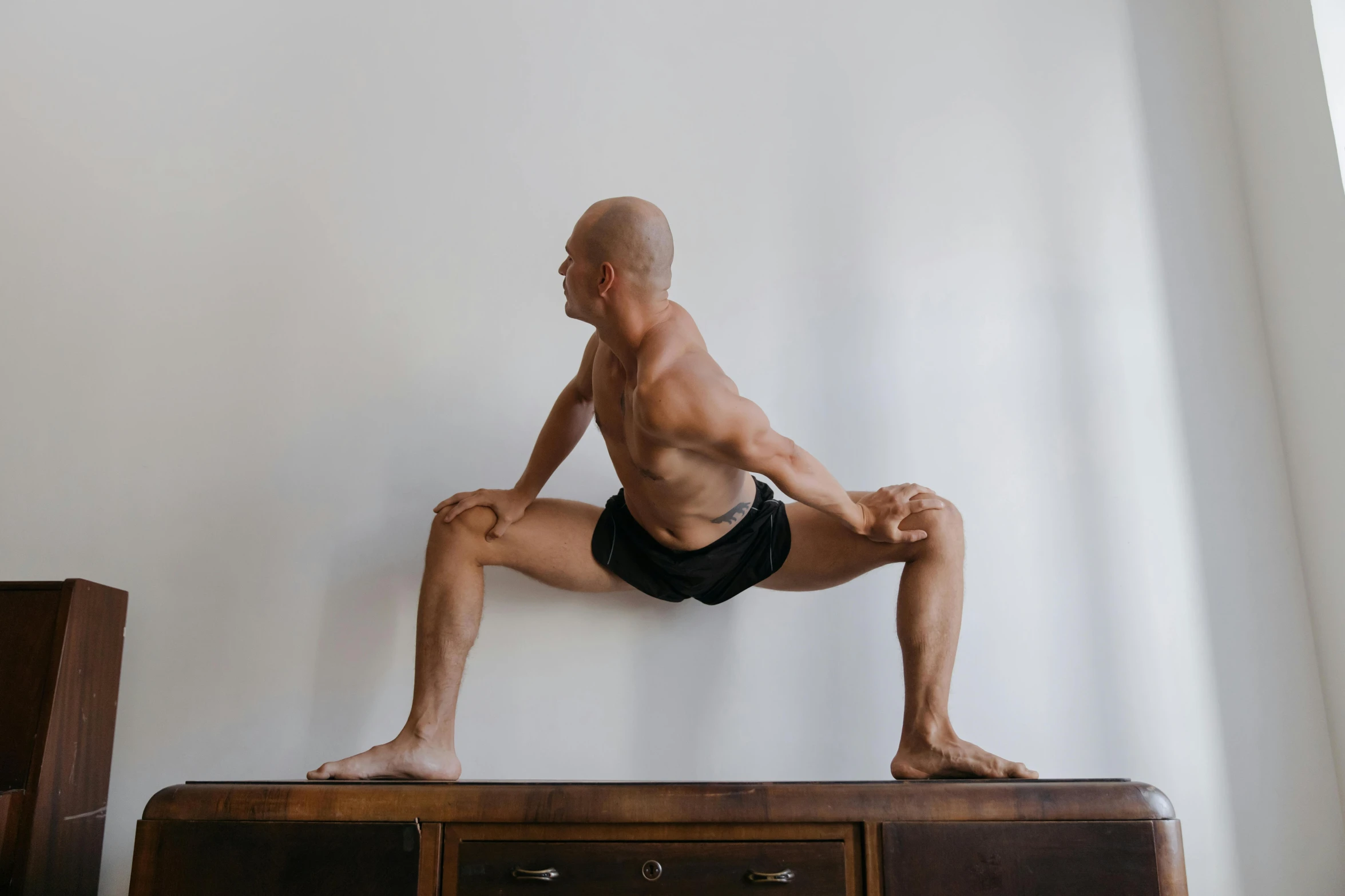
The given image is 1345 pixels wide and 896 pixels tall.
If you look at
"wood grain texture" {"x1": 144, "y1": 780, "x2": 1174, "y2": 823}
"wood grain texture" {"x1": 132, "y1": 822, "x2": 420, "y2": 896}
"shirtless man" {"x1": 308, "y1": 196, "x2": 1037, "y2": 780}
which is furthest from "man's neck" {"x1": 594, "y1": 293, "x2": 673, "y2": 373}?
"wood grain texture" {"x1": 132, "y1": 822, "x2": 420, "y2": 896}

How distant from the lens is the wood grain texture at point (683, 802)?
132cm

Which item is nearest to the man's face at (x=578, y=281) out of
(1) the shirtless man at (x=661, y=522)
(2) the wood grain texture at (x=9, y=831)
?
(1) the shirtless man at (x=661, y=522)

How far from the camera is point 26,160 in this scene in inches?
86.1

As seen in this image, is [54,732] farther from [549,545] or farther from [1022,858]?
[1022,858]

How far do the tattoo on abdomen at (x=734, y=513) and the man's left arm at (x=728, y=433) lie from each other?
15 centimetres

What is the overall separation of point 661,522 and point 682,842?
529 millimetres

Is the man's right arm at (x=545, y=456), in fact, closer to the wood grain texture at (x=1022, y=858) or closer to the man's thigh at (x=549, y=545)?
the man's thigh at (x=549, y=545)

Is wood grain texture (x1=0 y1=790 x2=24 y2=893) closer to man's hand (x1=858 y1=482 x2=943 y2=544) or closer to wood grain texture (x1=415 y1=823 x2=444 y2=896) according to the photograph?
wood grain texture (x1=415 y1=823 x2=444 y2=896)

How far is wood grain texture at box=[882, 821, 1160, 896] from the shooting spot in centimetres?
129

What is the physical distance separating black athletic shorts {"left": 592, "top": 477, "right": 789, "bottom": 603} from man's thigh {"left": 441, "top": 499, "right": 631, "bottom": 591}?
0.09 ft

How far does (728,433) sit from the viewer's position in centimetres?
144

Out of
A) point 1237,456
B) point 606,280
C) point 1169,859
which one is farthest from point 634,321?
point 1237,456

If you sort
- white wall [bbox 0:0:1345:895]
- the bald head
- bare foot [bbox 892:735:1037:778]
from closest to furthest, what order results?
bare foot [bbox 892:735:1037:778] < the bald head < white wall [bbox 0:0:1345:895]

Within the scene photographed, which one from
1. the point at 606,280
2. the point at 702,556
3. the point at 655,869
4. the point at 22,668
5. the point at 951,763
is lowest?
the point at 655,869
